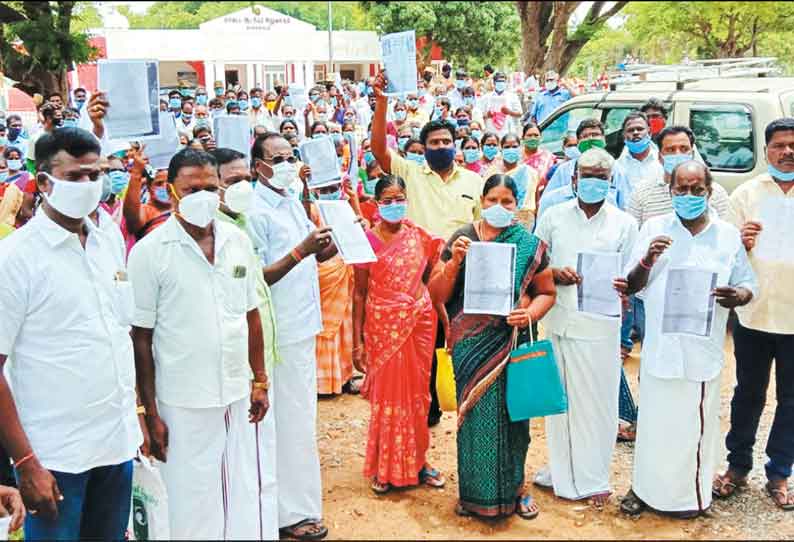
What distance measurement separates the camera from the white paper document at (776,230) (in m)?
3.77

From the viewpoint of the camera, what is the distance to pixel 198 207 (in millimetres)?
2695

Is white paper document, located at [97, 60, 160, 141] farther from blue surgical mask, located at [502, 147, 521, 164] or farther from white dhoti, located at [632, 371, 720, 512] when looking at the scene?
blue surgical mask, located at [502, 147, 521, 164]

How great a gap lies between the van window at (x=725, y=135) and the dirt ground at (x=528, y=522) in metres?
2.83

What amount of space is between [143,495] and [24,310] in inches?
26.3

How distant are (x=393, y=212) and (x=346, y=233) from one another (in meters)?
0.71

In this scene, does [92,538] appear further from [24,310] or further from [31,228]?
[31,228]

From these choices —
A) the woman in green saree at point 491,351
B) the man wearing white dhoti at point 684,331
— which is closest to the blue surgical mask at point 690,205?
the man wearing white dhoti at point 684,331

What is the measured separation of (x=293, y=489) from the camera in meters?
3.62

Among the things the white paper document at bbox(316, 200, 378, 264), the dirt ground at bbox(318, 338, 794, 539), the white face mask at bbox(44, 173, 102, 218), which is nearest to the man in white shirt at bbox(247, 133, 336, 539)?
the white paper document at bbox(316, 200, 378, 264)

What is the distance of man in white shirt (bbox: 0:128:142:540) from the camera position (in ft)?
7.88

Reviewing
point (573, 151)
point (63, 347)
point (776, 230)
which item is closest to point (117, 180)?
point (63, 347)

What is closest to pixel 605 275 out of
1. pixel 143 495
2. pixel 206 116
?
pixel 143 495

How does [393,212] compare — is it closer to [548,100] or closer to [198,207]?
[198,207]

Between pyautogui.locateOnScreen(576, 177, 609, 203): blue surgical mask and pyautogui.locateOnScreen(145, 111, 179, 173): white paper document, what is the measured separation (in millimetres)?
2084
